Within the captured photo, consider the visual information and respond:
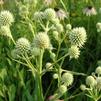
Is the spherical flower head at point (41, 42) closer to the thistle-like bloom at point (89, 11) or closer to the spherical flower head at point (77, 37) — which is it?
the spherical flower head at point (77, 37)

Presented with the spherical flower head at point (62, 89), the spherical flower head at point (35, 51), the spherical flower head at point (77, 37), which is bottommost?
the spherical flower head at point (62, 89)

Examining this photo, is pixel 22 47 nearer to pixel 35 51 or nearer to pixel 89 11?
pixel 35 51

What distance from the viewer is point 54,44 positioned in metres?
4.80

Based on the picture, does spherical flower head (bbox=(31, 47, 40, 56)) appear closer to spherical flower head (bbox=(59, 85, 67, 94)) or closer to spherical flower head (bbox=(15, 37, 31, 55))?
spherical flower head (bbox=(15, 37, 31, 55))

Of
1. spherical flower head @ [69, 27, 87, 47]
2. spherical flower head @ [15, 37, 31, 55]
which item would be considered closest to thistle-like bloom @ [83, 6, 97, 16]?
spherical flower head @ [69, 27, 87, 47]

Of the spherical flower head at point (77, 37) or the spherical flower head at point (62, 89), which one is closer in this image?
the spherical flower head at point (77, 37)

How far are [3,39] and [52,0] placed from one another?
155cm

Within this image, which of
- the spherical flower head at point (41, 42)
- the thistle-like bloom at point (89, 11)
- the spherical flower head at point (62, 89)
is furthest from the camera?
the thistle-like bloom at point (89, 11)

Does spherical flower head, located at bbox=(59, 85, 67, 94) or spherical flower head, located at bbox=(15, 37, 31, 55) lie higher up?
spherical flower head, located at bbox=(15, 37, 31, 55)

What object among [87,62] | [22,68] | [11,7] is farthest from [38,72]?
[11,7]

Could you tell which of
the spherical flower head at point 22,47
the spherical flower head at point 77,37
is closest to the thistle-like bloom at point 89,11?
the spherical flower head at point 77,37

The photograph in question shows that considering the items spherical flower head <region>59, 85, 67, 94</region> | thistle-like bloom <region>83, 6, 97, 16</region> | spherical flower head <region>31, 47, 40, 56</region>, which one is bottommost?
spherical flower head <region>59, 85, 67, 94</region>

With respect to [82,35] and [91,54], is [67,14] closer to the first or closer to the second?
[91,54]

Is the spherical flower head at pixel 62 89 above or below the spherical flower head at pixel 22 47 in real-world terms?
below
